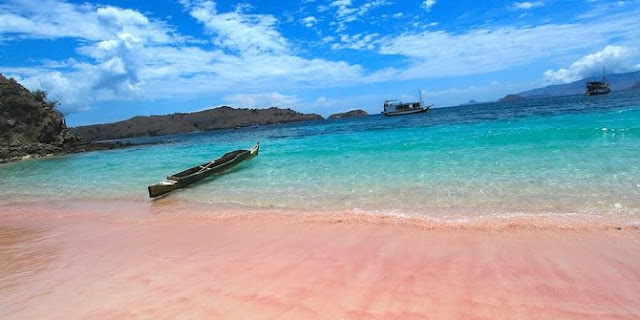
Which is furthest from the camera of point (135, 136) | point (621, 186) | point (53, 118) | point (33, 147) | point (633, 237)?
point (135, 136)

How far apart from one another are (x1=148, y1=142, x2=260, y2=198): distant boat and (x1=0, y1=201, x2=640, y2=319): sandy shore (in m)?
4.48

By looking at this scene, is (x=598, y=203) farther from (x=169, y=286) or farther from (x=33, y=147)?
(x=33, y=147)

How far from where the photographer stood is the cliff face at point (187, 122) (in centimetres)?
11525

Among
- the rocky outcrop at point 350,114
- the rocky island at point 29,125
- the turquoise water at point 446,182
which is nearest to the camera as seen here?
the turquoise water at point 446,182

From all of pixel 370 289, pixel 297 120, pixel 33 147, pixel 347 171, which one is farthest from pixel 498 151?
pixel 297 120

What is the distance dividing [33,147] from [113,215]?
3906 cm

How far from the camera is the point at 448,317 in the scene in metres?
3.73

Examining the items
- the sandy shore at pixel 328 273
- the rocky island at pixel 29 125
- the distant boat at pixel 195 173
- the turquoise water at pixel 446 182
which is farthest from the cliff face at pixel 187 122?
the sandy shore at pixel 328 273

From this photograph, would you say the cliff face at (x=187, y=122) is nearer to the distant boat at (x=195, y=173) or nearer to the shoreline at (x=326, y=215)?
the distant boat at (x=195, y=173)

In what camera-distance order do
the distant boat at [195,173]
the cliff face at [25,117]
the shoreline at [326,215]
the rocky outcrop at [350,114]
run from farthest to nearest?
the rocky outcrop at [350,114]
the cliff face at [25,117]
the distant boat at [195,173]
the shoreline at [326,215]

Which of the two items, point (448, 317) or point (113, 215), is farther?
point (113, 215)

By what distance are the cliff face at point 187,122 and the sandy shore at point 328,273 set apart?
377ft

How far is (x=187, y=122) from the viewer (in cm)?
12088

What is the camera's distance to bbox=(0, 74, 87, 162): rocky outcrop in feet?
132
